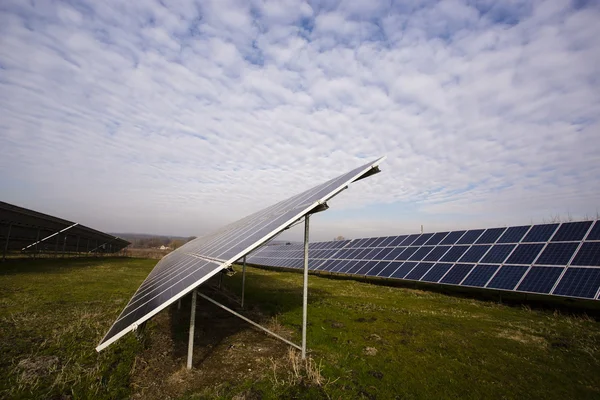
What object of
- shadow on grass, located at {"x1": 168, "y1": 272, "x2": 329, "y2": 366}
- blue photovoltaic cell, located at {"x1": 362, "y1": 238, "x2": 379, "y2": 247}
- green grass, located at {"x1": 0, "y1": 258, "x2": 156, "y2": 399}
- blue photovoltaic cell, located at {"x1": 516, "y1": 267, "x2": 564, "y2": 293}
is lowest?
shadow on grass, located at {"x1": 168, "y1": 272, "x2": 329, "y2": 366}

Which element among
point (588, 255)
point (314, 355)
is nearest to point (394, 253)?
point (588, 255)

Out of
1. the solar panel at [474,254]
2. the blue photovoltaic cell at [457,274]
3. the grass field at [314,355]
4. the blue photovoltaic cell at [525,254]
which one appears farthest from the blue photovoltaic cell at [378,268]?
the blue photovoltaic cell at [525,254]

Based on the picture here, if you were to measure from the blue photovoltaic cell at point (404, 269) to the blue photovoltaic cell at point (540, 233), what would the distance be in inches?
252

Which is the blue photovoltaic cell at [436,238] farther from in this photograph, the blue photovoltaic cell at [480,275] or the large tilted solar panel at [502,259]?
the blue photovoltaic cell at [480,275]

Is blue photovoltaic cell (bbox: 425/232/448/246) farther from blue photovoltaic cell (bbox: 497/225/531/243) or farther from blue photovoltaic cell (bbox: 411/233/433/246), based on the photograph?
blue photovoltaic cell (bbox: 497/225/531/243)

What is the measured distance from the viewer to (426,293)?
17.7 m

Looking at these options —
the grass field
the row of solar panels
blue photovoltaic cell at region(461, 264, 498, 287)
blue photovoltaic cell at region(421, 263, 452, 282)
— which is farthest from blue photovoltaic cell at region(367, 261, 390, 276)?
the row of solar panels

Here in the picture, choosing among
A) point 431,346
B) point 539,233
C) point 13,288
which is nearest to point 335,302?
point 431,346

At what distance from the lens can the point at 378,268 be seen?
21.3 metres

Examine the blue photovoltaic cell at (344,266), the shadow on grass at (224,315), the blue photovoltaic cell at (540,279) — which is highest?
the blue photovoltaic cell at (540,279)

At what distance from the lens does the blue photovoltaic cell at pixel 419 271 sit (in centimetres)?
1779

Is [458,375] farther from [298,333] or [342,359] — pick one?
[298,333]

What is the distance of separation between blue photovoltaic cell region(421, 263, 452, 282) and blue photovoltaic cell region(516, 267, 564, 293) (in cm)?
414

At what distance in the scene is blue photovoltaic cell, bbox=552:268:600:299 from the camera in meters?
11.1
